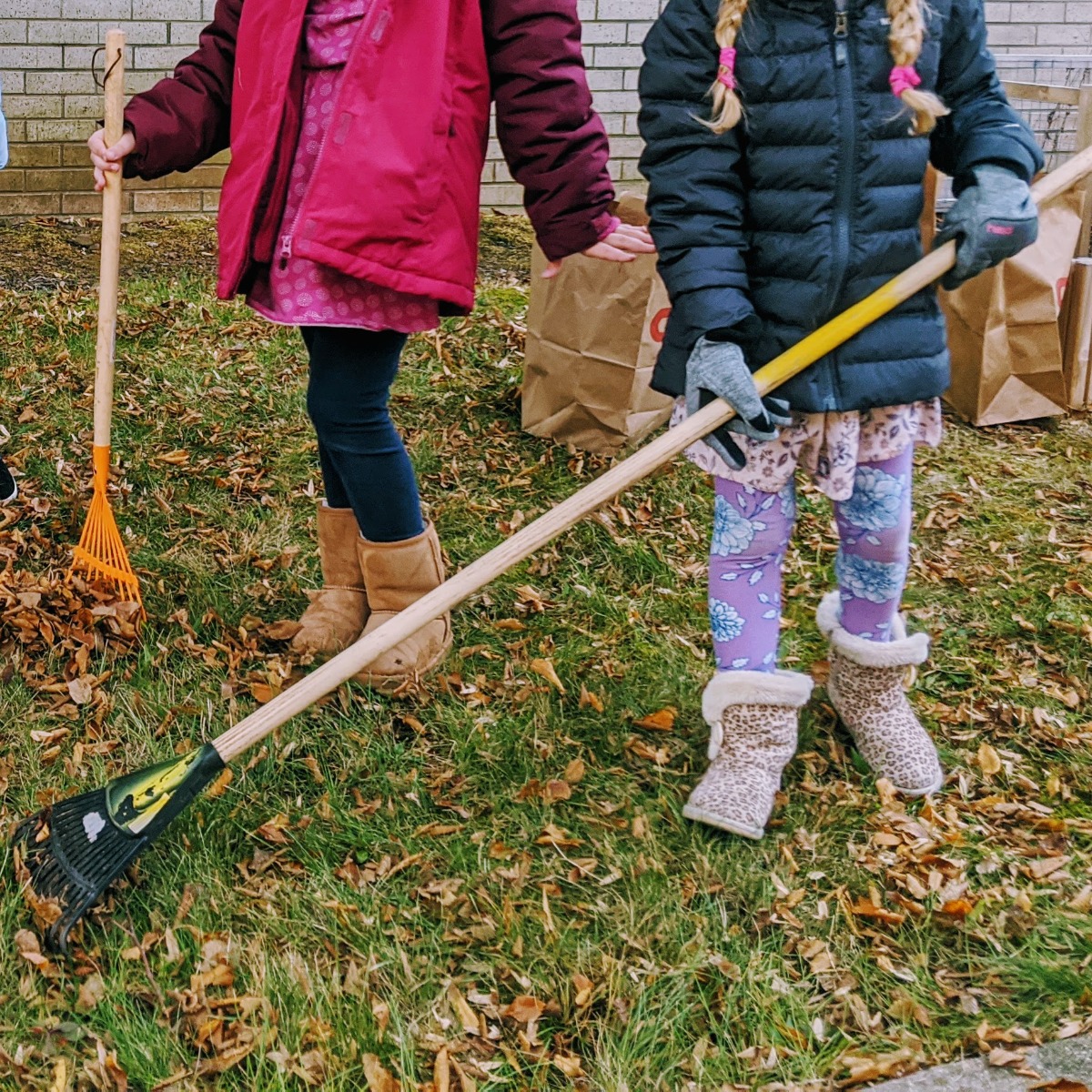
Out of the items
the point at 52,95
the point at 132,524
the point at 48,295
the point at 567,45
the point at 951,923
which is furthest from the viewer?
the point at 52,95

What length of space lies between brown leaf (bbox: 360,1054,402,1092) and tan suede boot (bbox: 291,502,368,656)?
1.20 meters

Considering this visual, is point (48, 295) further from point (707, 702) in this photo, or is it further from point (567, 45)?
point (707, 702)

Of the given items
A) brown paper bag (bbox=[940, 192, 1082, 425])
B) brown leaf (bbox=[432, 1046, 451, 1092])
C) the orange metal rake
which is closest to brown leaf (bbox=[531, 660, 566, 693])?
the orange metal rake

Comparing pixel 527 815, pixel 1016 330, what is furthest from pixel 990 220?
pixel 1016 330

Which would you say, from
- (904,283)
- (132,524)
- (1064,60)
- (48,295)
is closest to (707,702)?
(904,283)

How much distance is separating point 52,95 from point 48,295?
1.05m

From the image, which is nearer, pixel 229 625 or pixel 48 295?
pixel 229 625

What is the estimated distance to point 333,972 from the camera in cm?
217

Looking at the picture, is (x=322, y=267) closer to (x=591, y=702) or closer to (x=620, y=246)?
(x=620, y=246)

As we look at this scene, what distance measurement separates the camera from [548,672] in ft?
10.0

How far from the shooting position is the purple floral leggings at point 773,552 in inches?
97.6

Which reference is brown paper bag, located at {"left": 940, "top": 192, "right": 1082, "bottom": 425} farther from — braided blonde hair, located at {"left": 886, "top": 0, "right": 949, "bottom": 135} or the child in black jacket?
braided blonde hair, located at {"left": 886, "top": 0, "right": 949, "bottom": 135}

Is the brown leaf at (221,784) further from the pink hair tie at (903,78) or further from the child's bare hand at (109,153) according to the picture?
the pink hair tie at (903,78)

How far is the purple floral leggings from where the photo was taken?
97.6 inches
